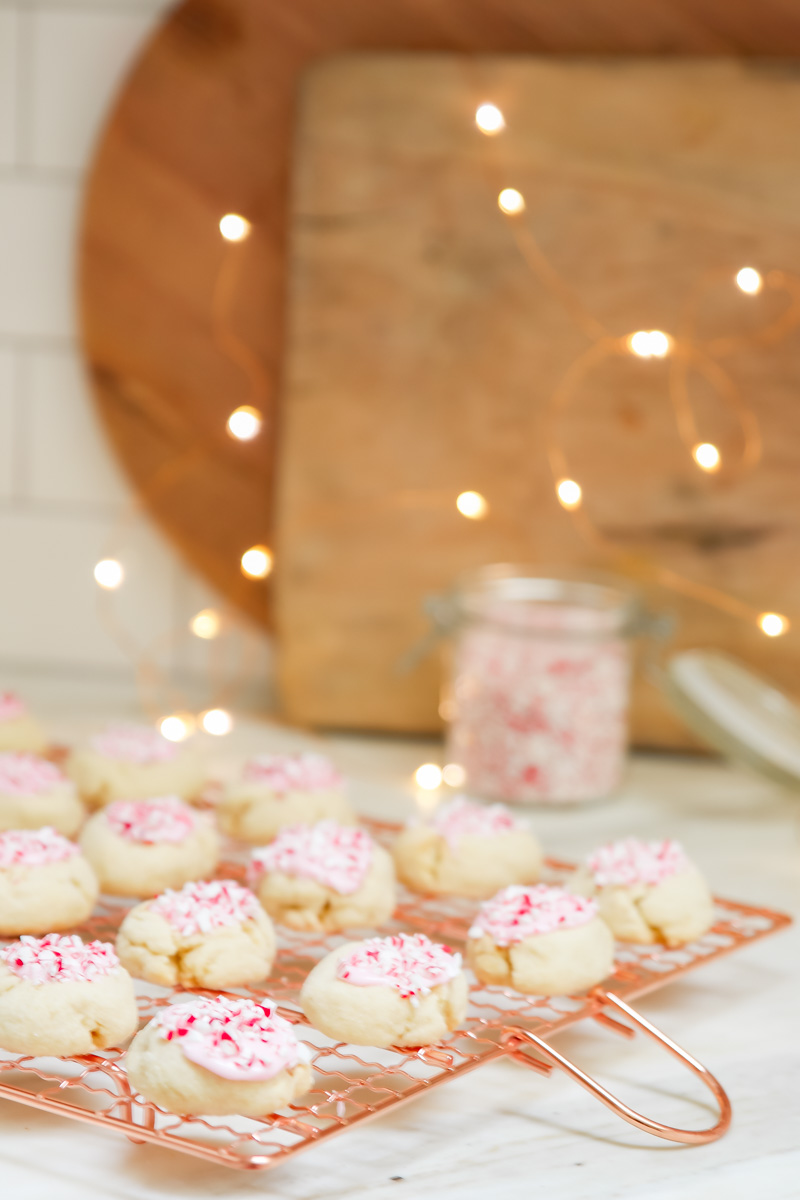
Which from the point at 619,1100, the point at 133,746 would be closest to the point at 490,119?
the point at 133,746

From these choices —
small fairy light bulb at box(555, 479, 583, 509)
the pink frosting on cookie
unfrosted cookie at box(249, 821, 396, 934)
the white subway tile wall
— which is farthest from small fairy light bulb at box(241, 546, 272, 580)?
unfrosted cookie at box(249, 821, 396, 934)

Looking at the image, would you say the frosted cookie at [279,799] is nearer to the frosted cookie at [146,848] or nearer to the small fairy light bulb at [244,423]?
the frosted cookie at [146,848]

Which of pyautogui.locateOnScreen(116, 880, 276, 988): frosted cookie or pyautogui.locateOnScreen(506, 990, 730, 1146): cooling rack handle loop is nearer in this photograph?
pyautogui.locateOnScreen(506, 990, 730, 1146): cooling rack handle loop

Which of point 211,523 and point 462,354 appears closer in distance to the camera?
point 462,354

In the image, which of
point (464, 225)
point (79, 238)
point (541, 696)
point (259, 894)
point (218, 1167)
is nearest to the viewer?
point (218, 1167)

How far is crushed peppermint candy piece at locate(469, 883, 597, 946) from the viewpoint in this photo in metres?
0.78

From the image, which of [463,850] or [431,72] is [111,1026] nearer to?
[463,850]

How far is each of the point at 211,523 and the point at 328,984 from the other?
769mm

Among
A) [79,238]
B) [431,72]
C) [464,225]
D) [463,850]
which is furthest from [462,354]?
[463,850]

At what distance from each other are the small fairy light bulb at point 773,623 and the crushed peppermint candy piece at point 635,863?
A: 0.45 meters

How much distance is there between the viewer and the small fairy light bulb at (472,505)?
1.33 metres

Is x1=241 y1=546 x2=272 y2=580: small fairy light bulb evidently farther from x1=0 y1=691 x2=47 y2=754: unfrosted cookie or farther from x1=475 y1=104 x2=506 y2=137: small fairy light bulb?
x1=475 y1=104 x2=506 y2=137: small fairy light bulb

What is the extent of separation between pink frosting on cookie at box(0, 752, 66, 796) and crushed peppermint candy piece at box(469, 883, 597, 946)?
12.9 inches

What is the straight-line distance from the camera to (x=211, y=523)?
143 centimetres
